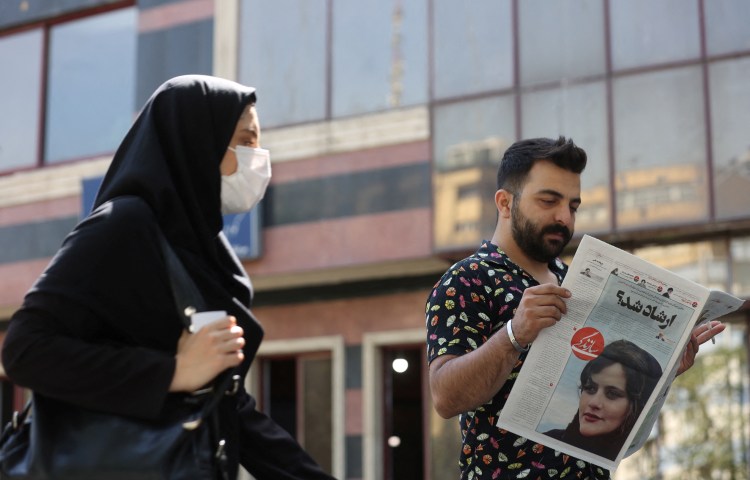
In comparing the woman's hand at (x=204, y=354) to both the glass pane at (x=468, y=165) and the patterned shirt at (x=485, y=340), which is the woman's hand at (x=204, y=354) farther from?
the glass pane at (x=468, y=165)

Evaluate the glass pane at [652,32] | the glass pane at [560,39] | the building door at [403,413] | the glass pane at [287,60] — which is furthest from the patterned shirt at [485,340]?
the glass pane at [287,60]

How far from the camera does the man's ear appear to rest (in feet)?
13.6

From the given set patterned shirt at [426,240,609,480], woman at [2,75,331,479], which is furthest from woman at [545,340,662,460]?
woman at [2,75,331,479]

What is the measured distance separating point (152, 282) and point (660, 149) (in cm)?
963

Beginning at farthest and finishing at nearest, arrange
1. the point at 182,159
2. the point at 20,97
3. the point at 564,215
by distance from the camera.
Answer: the point at 20,97
the point at 564,215
the point at 182,159

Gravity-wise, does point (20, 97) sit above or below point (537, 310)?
above

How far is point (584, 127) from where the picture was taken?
1245 cm

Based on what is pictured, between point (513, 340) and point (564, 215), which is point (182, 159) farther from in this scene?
point (564, 215)

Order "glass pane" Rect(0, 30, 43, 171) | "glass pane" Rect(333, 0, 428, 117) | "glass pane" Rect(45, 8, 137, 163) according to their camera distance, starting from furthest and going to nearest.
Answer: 1. "glass pane" Rect(0, 30, 43, 171)
2. "glass pane" Rect(45, 8, 137, 163)
3. "glass pane" Rect(333, 0, 428, 117)

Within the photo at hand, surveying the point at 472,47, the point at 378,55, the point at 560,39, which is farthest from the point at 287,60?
the point at 560,39

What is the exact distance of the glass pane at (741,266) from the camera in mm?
11969

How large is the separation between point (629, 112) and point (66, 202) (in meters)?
6.70

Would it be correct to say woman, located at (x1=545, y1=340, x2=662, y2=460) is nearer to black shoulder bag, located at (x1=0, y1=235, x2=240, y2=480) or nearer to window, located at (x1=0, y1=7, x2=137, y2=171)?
black shoulder bag, located at (x1=0, y1=235, x2=240, y2=480)

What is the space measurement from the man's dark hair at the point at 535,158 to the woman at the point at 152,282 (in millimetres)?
1006
